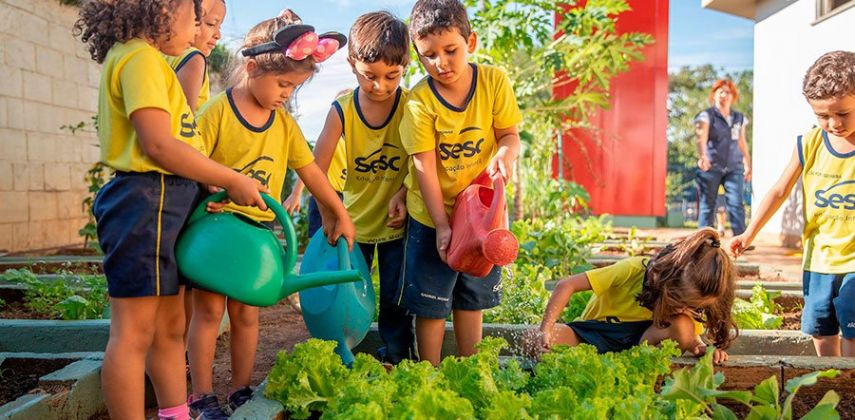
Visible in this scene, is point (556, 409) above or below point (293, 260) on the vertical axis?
below

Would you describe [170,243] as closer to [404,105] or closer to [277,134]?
[277,134]

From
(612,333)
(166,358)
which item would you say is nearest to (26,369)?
(166,358)

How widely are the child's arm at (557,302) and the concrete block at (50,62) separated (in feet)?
19.6

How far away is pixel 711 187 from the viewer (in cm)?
764

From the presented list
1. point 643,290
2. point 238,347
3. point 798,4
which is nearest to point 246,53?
point 238,347

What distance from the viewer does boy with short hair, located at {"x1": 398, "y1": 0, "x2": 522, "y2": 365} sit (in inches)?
98.4

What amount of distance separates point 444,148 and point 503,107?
28cm

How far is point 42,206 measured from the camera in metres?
6.78

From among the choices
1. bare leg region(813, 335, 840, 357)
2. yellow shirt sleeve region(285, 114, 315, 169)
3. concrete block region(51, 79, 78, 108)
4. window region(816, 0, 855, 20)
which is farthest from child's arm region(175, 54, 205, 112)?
window region(816, 0, 855, 20)

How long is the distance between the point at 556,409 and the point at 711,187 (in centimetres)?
664

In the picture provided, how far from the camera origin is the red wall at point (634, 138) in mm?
11539

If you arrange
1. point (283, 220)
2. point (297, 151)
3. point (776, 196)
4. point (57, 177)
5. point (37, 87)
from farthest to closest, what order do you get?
point (57, 177), point (37, 87), point (776, 196), point (297, 151), point (283, 220)

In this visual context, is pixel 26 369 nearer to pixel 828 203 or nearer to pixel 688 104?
pixel 828 203

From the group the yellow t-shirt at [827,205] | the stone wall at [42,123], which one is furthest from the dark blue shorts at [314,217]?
the stone wall at [42,123]
